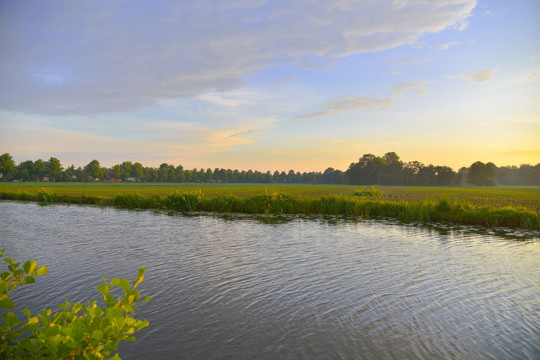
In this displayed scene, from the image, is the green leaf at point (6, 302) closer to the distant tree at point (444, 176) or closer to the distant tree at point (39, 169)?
the distant tree at point (444, 176)

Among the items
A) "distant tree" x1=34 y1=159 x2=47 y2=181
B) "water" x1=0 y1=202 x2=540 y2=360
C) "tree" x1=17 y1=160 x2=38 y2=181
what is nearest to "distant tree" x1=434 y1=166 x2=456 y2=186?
"water" x1=0 y1=202 x2=540 y2=360

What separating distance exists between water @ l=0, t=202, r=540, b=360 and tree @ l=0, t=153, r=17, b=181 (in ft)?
546

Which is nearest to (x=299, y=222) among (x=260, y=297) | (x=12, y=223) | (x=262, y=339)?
(x=260, y=297)

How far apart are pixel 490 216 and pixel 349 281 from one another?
1981 centimetres

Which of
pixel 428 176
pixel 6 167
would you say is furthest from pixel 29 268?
pixel 428 176

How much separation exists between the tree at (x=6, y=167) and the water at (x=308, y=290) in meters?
166

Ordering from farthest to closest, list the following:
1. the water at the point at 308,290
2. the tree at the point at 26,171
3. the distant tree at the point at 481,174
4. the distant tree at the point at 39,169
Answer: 1. the distant tree at the point at 39,169
2. the distant tree at the point at 481,174
3. the tree at the point at 26,171
4. the water at the point at 308,290

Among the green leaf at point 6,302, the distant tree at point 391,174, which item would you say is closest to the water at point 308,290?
the green leaf at point 6,302

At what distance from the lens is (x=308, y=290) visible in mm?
10102

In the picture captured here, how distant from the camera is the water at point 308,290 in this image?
687 centimetres

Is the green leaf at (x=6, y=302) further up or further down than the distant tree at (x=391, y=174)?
further down

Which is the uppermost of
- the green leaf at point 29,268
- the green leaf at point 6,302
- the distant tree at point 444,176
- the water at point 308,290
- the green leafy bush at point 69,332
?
the distant tree at point 444,176

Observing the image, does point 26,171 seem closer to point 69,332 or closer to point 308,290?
point 308,290

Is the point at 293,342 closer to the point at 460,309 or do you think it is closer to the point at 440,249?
the point at 460,309
